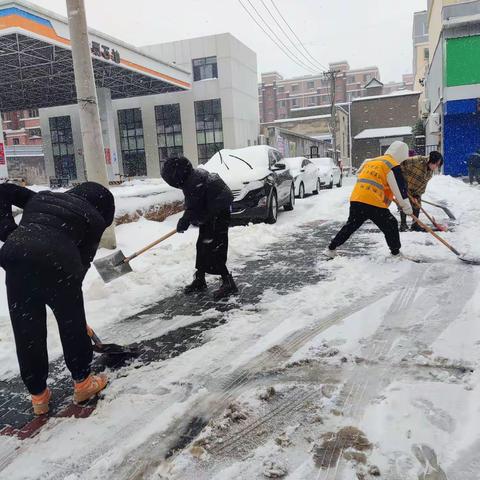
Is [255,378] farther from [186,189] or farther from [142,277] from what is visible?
[142,277]

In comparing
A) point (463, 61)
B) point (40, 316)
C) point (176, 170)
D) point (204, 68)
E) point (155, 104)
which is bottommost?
point (40, 316)

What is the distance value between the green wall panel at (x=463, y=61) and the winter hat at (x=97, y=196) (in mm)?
18847

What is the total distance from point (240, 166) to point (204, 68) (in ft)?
99.5

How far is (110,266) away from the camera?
4.69 meters

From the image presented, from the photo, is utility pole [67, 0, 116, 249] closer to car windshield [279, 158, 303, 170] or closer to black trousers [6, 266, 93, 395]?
black trousers [6, 266, 93, 395]

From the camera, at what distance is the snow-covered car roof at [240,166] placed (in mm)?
8852

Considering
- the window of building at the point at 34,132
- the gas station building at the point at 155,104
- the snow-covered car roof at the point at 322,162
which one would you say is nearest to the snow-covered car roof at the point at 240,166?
the snow-covered car roof at the point at 322,162

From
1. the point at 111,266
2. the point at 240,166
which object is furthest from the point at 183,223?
the point at 240,166

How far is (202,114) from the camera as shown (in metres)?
36.6

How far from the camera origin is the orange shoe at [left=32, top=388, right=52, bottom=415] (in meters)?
2.57

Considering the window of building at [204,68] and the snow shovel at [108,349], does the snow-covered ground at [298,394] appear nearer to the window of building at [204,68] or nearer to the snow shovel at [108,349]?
the snow shovel at [108,349]

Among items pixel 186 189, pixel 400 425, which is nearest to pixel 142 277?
pixel 186 189

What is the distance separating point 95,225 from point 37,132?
63.7m

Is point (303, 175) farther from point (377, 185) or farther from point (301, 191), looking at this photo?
point (377, 185)
